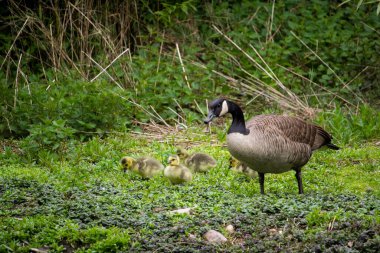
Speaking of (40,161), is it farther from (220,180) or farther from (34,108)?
(220,180)

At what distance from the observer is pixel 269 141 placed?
8672mm

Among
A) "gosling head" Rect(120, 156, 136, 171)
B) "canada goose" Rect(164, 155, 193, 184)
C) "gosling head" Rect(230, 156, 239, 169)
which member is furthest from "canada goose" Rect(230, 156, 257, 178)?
"gosling head" Rect(120, 156, 136, 171)

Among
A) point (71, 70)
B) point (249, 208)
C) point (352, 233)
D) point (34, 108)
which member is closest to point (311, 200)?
point (249, 208)

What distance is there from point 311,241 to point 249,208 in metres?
1.09

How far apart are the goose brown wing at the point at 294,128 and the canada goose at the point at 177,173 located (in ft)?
3.16

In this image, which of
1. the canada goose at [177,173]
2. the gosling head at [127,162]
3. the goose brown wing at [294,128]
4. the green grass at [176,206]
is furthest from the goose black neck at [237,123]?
the gosling head at [127,162]

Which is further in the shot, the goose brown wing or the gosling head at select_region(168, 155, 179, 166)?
the gosling head at select_region(168, 155, 179, 166)

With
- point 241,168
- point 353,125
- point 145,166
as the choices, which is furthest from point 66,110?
point 353,125

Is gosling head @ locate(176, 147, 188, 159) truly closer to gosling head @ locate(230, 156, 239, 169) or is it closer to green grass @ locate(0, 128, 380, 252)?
green grass @ locate(0, 128, 380, 252)

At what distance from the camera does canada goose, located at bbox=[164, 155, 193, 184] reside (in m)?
9.41

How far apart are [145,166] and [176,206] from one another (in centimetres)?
143

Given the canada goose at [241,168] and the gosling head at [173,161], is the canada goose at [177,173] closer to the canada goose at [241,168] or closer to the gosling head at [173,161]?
the gosling head at [173,161]

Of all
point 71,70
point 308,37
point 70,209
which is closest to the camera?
point 70,209

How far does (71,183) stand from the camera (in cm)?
930
